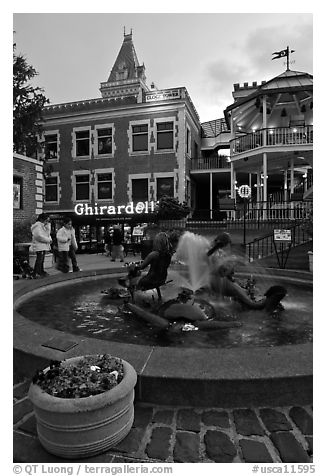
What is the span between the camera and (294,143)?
716 inches

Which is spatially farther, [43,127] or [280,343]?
[43,127]

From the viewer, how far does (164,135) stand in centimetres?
2286

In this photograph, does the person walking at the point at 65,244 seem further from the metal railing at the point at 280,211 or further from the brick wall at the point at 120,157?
the brick wall at the point at 120,157

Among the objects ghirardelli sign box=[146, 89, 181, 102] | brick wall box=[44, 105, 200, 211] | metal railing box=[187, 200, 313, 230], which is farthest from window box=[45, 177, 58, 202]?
metal railing box=[187, 200, 313, 230]

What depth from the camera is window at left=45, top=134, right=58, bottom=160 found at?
2562 cm

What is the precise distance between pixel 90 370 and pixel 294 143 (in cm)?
1936

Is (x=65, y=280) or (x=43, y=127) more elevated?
(x=43, y=127)

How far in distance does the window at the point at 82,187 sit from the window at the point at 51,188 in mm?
2075

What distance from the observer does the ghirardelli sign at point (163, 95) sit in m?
22.2

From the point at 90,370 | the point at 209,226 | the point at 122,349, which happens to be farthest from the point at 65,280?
the point at 209,226

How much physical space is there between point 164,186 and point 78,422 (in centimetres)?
2146
